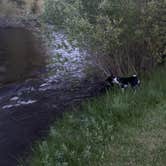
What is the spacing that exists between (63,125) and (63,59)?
6.69 metres

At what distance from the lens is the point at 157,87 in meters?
8.22

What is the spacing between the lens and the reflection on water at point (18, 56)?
538 inches

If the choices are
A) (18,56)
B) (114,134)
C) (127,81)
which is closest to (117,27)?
(127,81)

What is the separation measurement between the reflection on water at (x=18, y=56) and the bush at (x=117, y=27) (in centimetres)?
381

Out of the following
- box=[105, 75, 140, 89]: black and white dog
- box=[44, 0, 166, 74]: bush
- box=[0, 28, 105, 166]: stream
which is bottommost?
box=[0, 28, 105, 166]: stream

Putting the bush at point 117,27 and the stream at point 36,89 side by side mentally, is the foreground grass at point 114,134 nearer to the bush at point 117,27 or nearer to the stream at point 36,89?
the stream at point 36,89

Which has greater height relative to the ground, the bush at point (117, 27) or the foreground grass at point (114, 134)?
the bush at point (117, 27)

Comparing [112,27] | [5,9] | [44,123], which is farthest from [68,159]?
[5,9]

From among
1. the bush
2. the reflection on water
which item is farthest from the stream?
the bush

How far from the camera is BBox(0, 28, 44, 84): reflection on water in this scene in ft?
44.9

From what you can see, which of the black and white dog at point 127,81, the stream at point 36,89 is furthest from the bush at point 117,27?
the stream at point 36,89

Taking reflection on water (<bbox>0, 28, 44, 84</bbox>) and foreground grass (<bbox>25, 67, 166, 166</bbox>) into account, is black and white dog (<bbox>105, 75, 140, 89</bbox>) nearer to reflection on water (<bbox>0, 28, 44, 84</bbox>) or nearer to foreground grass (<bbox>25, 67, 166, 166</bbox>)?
foreground grass (<bbox>25, 67, 166, 166</bbox>)

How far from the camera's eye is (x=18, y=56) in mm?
16531

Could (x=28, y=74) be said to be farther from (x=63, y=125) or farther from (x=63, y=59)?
(x=63, y=125)
